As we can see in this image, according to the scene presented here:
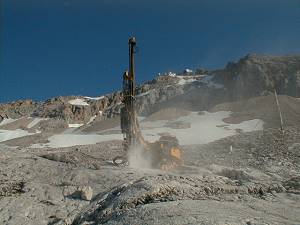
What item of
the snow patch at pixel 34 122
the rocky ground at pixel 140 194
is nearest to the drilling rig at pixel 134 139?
the rocky ground at pixel 140 194

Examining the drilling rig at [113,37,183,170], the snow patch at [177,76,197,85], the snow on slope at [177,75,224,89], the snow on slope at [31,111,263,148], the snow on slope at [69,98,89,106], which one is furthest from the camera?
the snow on slope at [69,98,89,106]

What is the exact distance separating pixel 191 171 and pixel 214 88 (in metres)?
72.3

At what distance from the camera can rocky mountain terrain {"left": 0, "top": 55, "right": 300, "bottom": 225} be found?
10.6m

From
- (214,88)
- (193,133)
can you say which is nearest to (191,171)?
(193,133)

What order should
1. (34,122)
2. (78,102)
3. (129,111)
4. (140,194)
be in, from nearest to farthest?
(140,194) → (129,111) → (34,122) → (78,102)

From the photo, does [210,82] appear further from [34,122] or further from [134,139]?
[134,139]

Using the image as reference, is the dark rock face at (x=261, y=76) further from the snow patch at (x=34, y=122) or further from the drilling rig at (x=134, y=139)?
the drilling rig at (x=134, y=139)

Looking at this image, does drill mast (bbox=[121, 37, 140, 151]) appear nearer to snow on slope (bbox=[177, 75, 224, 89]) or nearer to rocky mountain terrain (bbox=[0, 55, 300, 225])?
rocky mountain terrain (bbox=[0, 55, 300, 225])

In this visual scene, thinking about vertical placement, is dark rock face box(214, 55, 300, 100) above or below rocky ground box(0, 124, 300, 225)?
above

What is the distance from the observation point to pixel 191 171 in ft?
79.2

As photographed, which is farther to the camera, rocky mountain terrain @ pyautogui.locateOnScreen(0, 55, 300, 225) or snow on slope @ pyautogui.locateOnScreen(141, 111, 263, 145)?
snow on slope @ pyautogui.locateOnScreen(141, 111, 263, 145)

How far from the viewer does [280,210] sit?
10.8 m

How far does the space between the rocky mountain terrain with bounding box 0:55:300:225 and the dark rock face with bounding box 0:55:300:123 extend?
263 mm

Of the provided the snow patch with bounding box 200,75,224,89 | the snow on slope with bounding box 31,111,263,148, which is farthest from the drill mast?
the snow patch with bounding box 200,75,224,89
